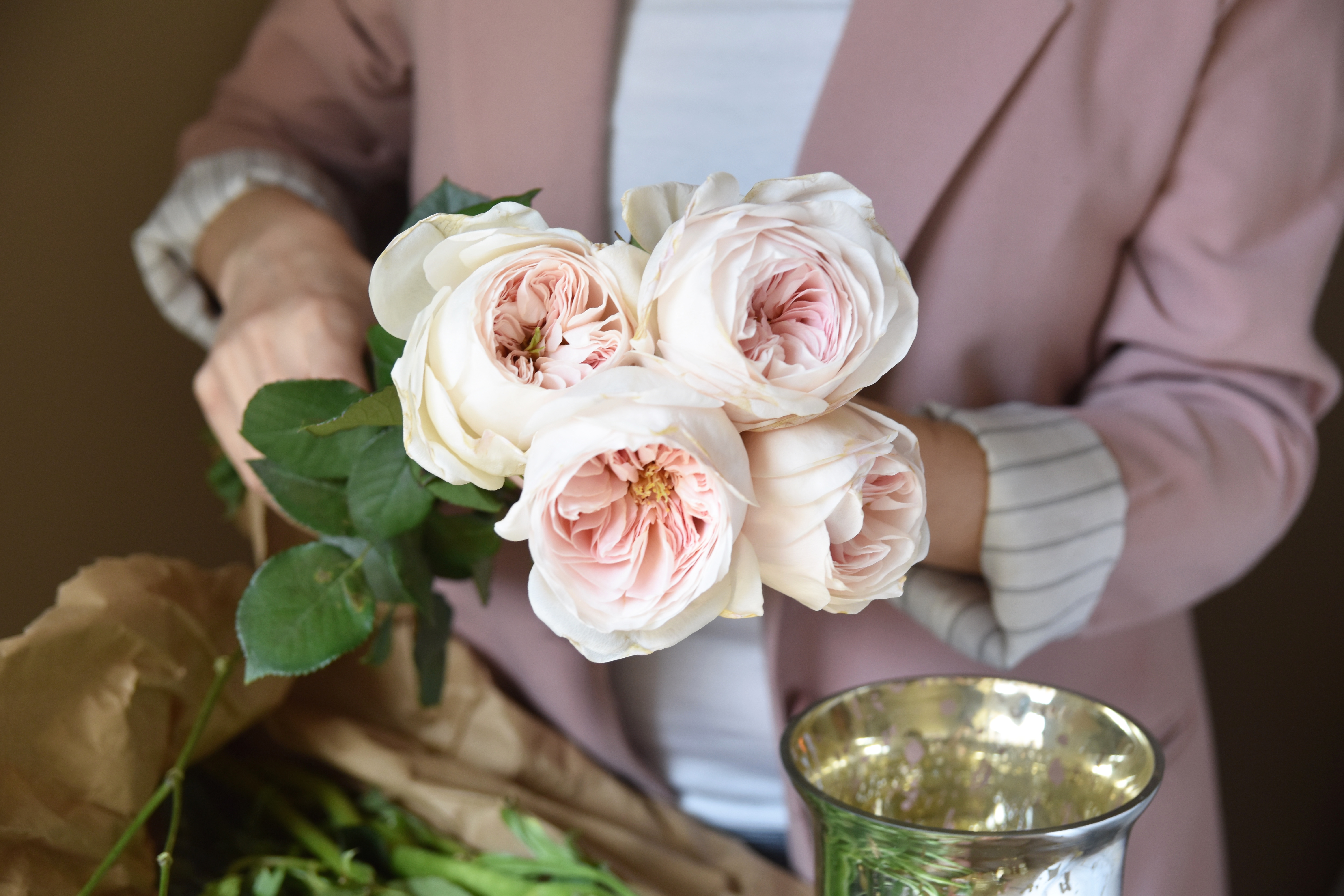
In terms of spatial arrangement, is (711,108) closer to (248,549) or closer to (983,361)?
(983,361)

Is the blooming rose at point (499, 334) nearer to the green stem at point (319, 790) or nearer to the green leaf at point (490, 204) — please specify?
the green leaf at point (490, 204)

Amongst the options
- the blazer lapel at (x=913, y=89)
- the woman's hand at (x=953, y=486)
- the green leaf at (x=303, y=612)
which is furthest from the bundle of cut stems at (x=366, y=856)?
the blazer lapel at (x=913, y=89)

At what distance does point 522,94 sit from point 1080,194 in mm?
293

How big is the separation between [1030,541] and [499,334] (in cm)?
30

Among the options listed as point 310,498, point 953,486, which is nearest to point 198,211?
point 310,498

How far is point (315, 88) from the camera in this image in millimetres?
650

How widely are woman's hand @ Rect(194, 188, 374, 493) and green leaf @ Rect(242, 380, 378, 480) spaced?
56 mm

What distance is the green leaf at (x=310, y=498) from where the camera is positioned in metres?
0.36

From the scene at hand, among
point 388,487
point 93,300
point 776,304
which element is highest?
point 776,304

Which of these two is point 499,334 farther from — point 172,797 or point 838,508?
point 172,797

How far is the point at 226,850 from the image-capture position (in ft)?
1.47

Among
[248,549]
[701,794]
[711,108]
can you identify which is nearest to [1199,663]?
[701,794]

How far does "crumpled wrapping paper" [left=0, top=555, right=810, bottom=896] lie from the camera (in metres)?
0.35

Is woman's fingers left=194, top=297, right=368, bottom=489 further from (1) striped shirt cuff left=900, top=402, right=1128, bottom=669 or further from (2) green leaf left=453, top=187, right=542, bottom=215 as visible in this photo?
(1) striped shirt cuff left=900, top=402, right=1128, bottom=669
